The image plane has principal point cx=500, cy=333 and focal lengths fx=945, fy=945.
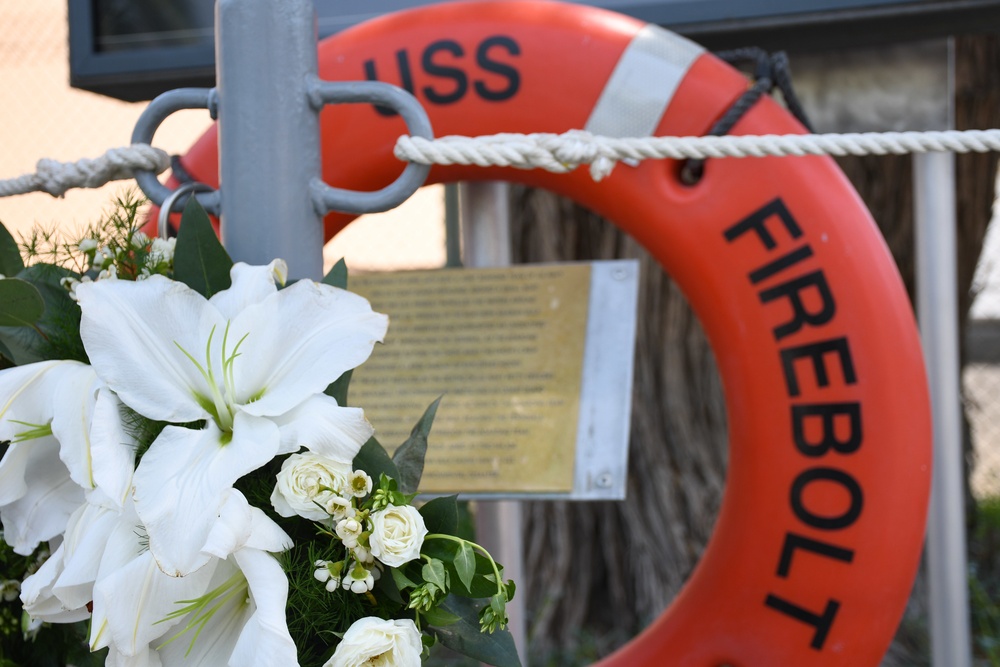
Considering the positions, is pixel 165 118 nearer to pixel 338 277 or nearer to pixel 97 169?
pixel 97 169

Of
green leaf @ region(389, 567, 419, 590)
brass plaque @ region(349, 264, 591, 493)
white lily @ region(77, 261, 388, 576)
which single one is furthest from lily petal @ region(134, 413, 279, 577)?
brass plaque @ region(349, 264, 591, 493)

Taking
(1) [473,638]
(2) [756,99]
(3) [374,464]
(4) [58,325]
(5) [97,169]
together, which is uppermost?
(2) [756,99]

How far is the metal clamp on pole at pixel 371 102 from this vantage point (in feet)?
2.35

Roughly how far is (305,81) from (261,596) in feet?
1.25

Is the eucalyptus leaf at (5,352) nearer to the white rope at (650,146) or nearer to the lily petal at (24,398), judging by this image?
the lily petal at (24,398)

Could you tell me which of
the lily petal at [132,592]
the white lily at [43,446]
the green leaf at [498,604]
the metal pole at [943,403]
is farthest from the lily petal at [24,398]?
the metal pole at [943,403]

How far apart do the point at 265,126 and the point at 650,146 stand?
322mm

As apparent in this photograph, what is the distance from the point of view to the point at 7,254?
73 cm

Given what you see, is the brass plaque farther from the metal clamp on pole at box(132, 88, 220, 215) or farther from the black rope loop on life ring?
the metal clamp on pole at box(132, 88, 220, 215)

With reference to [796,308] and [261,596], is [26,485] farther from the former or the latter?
[796,308]

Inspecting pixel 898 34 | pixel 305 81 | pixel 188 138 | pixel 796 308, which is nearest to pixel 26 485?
pixel 305 81

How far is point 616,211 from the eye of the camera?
116 cm

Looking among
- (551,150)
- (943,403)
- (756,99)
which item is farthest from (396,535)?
(943,403)

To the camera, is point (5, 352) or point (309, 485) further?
Result: point (5, 352)
